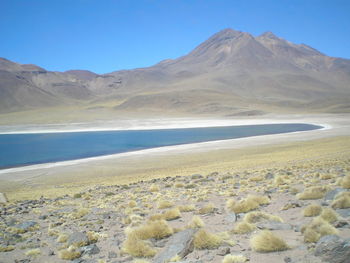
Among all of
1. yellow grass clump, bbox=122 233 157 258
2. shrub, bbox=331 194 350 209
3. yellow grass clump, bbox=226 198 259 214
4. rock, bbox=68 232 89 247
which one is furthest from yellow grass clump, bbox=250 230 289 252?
rock, bbox=68 232 89 247

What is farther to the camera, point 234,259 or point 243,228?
point 243,228

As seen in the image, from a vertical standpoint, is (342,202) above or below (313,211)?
above

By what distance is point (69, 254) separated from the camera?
622cm

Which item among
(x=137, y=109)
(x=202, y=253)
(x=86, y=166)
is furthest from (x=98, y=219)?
(x=137, y=109)

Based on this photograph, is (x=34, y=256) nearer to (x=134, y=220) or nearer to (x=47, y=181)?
(x=134, y=220)

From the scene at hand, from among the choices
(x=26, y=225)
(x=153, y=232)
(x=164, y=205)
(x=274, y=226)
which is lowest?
(x=26, y=225)

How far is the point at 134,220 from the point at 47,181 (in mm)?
17252

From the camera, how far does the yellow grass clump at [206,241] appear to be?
5746 millimetres

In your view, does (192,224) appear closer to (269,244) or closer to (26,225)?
(269,244)

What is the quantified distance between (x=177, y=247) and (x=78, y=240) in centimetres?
246

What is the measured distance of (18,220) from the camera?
32.1ft

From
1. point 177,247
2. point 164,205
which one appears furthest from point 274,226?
point 164,205

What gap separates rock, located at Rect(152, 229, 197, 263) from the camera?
552 cm

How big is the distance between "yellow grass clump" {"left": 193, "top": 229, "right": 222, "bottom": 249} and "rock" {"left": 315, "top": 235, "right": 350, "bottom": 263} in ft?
5.70
